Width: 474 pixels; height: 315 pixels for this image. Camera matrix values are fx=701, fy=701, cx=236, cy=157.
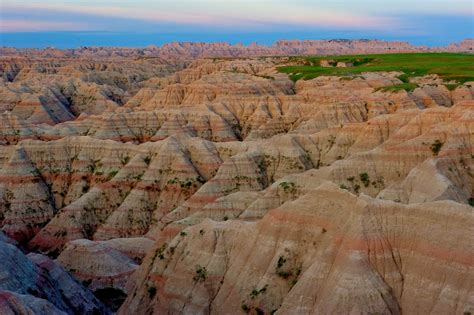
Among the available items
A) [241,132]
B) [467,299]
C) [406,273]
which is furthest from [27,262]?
[241,132]

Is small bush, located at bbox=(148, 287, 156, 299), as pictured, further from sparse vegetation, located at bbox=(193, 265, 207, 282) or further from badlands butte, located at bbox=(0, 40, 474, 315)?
sparse vegetation, located at bbox=(193, 265, 207, 282)

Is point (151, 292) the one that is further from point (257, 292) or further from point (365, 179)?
point (365, 179)

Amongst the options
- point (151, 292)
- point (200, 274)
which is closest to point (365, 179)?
point (200, 274)

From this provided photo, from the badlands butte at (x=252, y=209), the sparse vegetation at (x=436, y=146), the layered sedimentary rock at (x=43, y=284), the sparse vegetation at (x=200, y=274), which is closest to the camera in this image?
the badlands butte at (x=252, y=209)

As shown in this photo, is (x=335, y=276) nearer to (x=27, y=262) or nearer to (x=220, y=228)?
(x=220, y=228)

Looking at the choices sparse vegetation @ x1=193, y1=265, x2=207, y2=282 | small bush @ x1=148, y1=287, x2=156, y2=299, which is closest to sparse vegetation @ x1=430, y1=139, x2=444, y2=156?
sparse vegetation @ x1=193, y1=265, x2=207, y2=282

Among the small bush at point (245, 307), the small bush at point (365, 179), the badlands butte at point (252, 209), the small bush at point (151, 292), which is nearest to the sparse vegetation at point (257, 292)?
the badlands butte at point (252, 209)

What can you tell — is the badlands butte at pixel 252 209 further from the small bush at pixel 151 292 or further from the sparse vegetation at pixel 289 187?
the small bush at pixel 151 292

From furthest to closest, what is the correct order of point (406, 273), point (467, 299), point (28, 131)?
1. point (28, 131)
2. point (406, 273)
3. point (467, 299)
